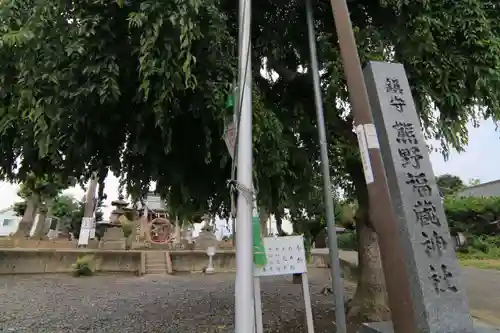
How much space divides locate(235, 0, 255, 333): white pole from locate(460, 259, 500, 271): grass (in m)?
12.1

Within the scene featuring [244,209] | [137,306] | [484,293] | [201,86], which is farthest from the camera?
[484,293]

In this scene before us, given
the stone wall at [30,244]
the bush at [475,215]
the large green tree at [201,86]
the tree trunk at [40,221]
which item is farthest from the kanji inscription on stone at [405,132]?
the tree trunk at [40,221]

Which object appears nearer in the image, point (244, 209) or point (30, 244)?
point (244, 209)

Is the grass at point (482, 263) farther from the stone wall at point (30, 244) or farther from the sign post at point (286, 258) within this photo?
the stone wall at point (30, 244)

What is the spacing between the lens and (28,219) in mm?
17672

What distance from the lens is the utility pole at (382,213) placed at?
1.97m

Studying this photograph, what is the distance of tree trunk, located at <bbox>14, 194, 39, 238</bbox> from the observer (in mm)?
17075

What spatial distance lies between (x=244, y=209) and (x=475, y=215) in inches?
633

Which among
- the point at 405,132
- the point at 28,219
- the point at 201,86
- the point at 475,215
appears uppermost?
the point at 28,219

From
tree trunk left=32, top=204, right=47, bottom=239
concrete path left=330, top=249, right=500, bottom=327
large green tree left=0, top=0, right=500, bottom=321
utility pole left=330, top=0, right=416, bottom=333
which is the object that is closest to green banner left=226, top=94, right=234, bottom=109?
large green tree left=0, top=0, right=500, bottom=321

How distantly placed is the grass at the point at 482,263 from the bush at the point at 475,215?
6.58 feet

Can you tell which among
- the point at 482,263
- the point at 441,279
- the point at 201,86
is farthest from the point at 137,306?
the point at 482,263

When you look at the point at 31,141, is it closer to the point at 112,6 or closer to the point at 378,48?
the point at 112,6

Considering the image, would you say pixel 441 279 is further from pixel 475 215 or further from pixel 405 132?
pixel 475 215
